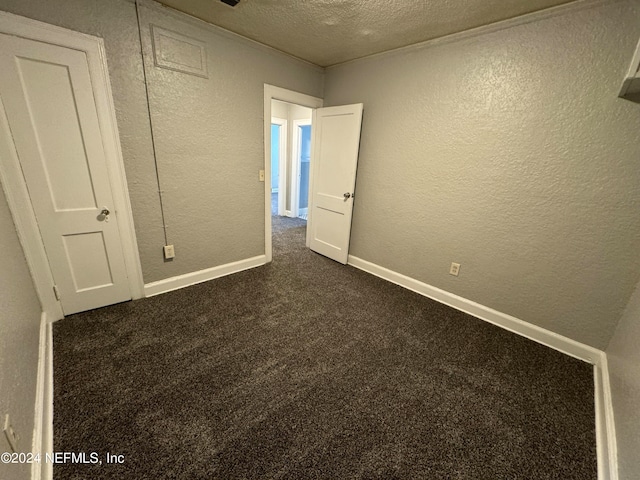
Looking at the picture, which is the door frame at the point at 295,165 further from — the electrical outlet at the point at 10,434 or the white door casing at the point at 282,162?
the electrical outlet at the point at 10,434

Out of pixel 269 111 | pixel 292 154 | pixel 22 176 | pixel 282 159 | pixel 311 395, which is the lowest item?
pixel 311 395

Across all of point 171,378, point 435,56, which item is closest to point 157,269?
point 171,378

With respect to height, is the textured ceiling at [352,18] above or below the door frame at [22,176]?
above

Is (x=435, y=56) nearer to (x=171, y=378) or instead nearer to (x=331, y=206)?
(x=331, y=206)

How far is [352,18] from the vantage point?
2.02 meters

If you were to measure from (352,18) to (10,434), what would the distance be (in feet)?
9.59

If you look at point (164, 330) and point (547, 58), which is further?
point (164, 330)

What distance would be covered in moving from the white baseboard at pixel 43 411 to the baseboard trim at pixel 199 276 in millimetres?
772

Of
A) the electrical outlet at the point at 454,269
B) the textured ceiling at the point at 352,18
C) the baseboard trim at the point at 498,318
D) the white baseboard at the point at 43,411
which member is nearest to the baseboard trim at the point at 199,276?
the white baseboard at the point at 43,411

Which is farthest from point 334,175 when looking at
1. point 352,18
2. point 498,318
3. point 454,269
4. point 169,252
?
point 498,318

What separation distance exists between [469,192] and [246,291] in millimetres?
2288

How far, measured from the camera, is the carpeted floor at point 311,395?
4.03ft

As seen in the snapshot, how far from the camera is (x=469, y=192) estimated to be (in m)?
2.33

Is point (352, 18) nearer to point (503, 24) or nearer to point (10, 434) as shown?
point (503, 24)
